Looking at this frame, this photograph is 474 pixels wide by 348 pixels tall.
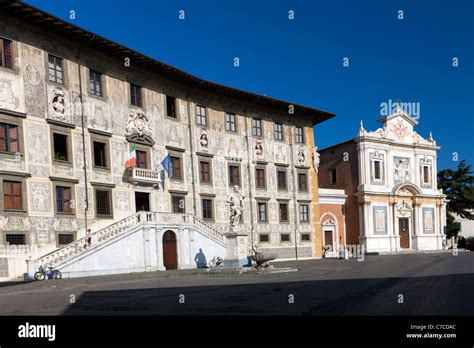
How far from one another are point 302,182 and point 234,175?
283 inches

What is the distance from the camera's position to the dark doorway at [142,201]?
2966cm

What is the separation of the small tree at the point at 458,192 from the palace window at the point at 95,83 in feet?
166

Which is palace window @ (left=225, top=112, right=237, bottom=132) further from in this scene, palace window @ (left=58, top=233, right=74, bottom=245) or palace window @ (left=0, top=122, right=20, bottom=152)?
palace window @ (left=0, top=122, right=20, bottom=152)

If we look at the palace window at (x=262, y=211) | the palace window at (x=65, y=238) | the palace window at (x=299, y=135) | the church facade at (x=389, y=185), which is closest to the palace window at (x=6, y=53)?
the palace window at (x=65, y=238)

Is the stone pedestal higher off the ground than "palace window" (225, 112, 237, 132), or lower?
lower

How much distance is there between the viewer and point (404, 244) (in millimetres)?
48750

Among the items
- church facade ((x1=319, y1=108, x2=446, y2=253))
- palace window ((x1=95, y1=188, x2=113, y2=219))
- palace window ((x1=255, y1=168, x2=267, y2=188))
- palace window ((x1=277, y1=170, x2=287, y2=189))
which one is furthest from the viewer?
church facade ((x1=319, y1=108, x2=446, y2=253))

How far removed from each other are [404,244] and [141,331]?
4568 cm

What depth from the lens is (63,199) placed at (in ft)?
81.9

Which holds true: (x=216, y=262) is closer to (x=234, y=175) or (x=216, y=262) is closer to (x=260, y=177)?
(x=234, y=175)

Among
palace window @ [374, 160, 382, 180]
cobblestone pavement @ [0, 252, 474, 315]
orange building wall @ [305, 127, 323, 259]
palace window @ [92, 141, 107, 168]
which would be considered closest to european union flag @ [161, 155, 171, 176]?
palace window @ [92, 141, 107, 168]

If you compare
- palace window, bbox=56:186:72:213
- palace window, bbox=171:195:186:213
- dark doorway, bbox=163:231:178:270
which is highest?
palace window, bbox=56:186:72:213

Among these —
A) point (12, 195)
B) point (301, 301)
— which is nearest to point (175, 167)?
point (12, 195)

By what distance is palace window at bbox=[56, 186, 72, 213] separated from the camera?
80.9 ft
